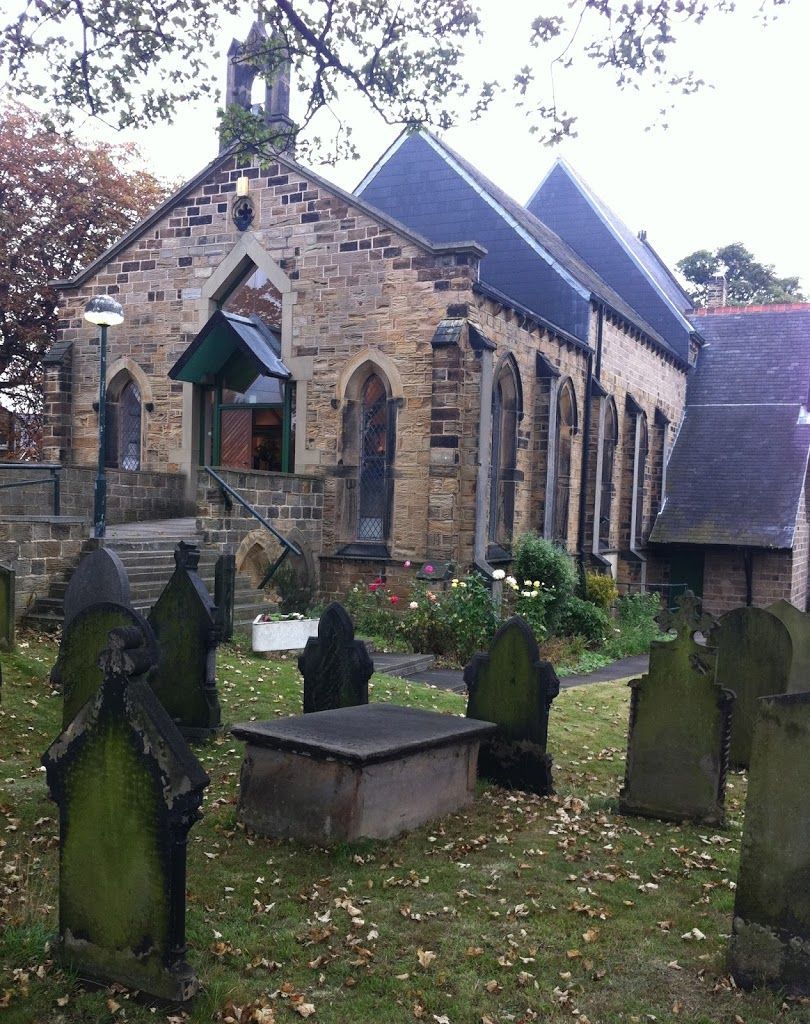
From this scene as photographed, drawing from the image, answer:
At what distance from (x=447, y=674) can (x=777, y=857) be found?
9.36m

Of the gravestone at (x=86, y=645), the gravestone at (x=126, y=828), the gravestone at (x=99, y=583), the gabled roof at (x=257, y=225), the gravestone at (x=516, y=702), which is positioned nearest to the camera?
the gravestone at (x=126, y=828)

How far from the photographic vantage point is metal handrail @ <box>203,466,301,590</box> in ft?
47.1

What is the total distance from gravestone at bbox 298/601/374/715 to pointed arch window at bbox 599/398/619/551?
16.5m

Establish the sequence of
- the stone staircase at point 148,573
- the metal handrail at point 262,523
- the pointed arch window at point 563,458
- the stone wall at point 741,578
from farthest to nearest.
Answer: the stone wall at point 741,578
the pointed arch window at point 563,458
the metal handrail at point 262,523
the stone staircase at point 148,573

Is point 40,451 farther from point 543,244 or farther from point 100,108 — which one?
point 100,108

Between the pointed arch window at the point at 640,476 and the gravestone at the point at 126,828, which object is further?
the pointed arch window at the point at 640,476

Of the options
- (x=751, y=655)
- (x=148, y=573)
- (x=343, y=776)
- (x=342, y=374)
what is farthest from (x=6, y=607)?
(x=342, y=374)

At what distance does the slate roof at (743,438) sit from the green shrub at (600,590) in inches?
192

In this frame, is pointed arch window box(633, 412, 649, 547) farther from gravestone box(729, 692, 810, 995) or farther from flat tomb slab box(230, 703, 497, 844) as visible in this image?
gravestone box(729, 692, 810, 995)

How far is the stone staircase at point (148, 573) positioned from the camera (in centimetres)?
1270

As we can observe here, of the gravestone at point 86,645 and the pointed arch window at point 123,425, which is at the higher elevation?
the pointed arch window at point 123,425

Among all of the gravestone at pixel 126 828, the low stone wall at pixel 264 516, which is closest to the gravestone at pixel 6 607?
the low stone wall at pixel 264 516

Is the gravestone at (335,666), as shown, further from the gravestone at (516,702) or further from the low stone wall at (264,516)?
the low stone wall at (264,516)

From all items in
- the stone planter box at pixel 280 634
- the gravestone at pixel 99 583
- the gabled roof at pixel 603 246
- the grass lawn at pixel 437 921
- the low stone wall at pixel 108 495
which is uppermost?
the gabled roof at pixel 603 246
